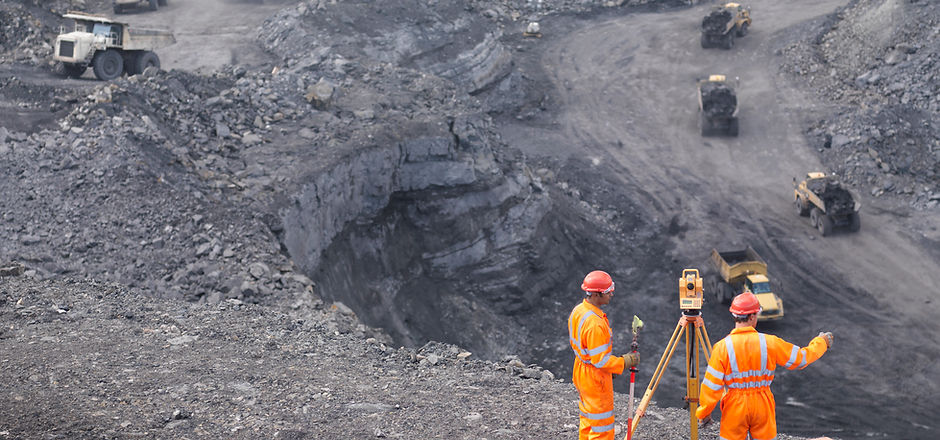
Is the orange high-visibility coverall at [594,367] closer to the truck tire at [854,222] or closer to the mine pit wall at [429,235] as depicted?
the mine pit wall at [429,235]

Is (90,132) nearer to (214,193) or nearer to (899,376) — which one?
(214,193)

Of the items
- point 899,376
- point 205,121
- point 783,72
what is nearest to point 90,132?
point 205,121

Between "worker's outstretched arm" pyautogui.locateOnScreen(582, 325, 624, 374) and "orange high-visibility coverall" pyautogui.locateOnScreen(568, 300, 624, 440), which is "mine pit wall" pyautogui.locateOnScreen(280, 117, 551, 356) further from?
"worker's outstretched arm" pyautogui.locateOnScreen(582, 325, 624, 374)

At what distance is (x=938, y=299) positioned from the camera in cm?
2033

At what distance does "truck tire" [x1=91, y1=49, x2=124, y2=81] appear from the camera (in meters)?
22.4

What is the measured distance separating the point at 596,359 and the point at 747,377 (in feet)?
4.13

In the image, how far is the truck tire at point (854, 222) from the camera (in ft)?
75.4

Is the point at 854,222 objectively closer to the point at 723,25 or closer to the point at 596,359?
the point at 723,25

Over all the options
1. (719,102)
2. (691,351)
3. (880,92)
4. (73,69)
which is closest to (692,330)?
(691,351)

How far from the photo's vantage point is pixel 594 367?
24.9 feet

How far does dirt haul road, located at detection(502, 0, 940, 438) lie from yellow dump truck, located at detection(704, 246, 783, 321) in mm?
544

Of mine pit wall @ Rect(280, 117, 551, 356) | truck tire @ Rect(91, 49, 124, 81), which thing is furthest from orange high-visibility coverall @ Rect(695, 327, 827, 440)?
truck tire @ Rect(91, 49, 124, 81)

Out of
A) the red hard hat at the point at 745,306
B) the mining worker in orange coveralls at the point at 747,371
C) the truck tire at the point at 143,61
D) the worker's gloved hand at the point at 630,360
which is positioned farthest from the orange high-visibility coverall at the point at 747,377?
the truck tire at the point at 143,61

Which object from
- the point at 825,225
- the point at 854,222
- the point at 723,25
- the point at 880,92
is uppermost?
the point at 723,25
